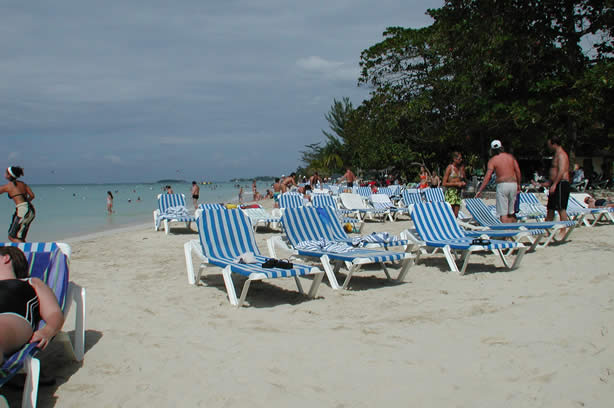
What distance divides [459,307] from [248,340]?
6.10ft

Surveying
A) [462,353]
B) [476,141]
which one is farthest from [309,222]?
[476,141]

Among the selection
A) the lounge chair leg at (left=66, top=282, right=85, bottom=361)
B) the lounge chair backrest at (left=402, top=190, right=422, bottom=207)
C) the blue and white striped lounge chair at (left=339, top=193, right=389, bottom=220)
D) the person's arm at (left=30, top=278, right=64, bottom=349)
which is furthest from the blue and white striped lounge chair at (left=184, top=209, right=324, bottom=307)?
the lounge chair backrest at (left=402, top=190, right=422, bottom=207)

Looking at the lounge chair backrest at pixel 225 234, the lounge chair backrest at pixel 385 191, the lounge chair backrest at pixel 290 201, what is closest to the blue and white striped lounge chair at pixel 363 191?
the lounge chair backrest at pixel 385 191

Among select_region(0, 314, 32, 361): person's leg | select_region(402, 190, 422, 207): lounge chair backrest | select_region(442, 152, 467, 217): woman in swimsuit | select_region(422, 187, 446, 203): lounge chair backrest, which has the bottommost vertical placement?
select_region(402, 190, 422, 207): lounge chair backrest

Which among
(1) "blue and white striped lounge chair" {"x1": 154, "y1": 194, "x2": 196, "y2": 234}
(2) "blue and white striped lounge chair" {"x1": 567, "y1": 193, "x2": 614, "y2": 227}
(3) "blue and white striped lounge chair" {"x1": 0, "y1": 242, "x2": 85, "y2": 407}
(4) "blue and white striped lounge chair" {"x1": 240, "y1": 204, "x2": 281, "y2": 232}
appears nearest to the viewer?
(3) "blue and white striped lounge chair" {"x1": 0, "y1": 242, "x2": 85, "y2": 407}

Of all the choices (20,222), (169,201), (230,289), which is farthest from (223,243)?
(169,201)

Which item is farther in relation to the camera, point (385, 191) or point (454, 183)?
point (385, 191)

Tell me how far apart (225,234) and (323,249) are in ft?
3.64

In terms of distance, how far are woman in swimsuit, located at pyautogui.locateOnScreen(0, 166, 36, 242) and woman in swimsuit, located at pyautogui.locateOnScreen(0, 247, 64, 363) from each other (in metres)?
4.94

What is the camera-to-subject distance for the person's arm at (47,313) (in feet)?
8.35

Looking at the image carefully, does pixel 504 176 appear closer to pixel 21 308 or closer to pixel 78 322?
pixel 78 322

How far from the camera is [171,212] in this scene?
11078mm

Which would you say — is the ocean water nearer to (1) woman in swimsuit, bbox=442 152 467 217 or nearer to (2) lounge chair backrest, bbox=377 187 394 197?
(2) lounge chair backrest, bbox=377 187 394 197

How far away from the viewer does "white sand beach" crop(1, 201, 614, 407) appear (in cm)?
253
